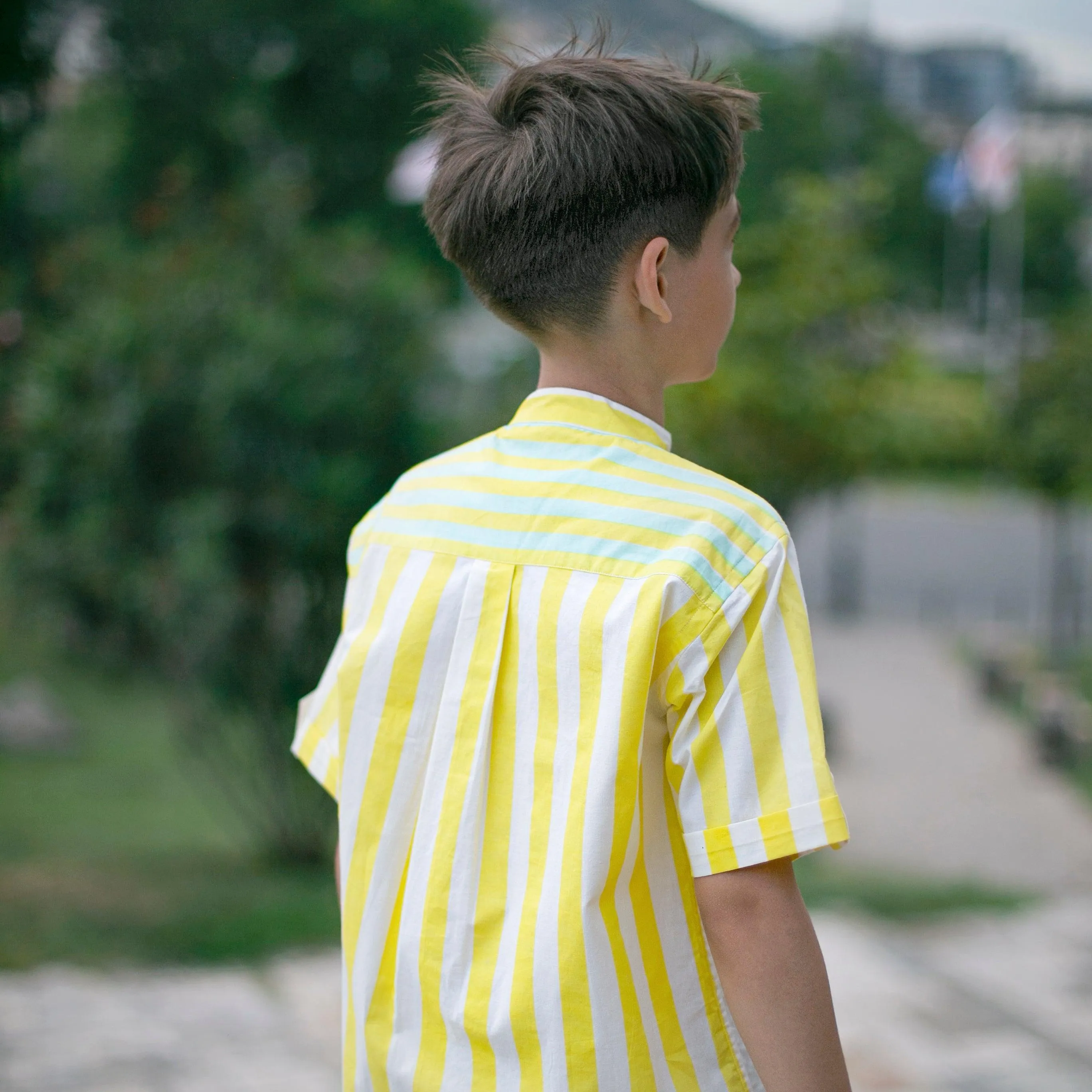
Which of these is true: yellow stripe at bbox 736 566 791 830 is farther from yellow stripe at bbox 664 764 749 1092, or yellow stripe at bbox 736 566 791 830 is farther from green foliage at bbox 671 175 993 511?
green foliage at bbox 671 175 993 511

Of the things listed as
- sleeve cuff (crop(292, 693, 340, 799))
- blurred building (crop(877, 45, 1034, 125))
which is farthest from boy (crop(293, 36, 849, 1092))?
blurred building (crop(877, 45, 1034, 125))

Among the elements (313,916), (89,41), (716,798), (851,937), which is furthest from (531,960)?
(89,41)

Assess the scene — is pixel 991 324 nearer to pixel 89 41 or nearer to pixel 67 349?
pixel 89 41

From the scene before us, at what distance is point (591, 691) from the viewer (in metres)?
0.81

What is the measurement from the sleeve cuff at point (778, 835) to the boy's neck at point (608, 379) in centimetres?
31

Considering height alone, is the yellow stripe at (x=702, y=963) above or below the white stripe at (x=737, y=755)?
below

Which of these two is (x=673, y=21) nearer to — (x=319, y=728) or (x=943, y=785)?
(x=943, y=785)

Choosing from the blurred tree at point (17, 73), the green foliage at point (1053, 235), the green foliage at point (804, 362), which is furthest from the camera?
the green foliage at point (1053, 235)

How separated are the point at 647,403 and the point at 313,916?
3325mm

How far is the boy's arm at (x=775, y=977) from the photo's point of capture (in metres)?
0.77

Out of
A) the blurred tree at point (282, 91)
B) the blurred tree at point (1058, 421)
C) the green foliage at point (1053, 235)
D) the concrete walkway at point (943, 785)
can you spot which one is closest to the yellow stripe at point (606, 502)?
the concrete walkway at point (943, 785)

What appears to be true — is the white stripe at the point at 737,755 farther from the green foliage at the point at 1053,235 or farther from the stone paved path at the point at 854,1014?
the green foliage at the point at 1053,235

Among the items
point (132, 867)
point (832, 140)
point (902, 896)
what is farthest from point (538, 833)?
point (832, 140)

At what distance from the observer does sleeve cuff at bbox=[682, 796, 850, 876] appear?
2.47ft
